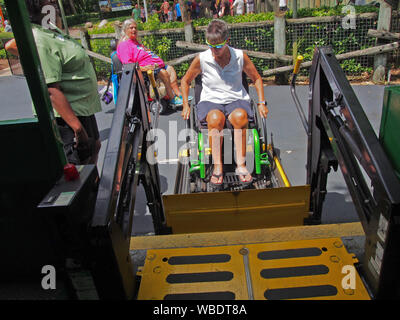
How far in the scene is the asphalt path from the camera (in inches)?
84.6

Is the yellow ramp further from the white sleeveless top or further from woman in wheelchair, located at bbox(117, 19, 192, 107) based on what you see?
woman in wheelchair, located at bbox(117, 19, 192, 107)

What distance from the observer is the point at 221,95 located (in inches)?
148

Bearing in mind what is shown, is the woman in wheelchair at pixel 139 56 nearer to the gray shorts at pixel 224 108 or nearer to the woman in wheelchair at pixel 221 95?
the woman in wheelchair at pixel 221 95

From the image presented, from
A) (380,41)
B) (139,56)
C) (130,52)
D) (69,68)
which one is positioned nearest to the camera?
(69,68)

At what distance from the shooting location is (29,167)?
1914 millimetres

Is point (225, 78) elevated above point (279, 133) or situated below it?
above

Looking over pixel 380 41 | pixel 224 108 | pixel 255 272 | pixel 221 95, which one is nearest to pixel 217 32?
pixel 221 95

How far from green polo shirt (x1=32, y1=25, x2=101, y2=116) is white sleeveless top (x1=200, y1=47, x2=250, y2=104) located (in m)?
1.34

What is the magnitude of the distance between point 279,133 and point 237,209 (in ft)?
9.46

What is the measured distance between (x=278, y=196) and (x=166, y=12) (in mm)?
16824

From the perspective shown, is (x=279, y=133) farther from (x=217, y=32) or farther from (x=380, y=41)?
(x=380, y=41)

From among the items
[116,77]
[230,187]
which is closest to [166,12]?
[116,77]

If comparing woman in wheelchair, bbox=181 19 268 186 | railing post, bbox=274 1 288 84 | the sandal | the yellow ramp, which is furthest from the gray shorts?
railing post, bbox=274 1 288 84

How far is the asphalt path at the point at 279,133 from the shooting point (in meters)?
2.15
